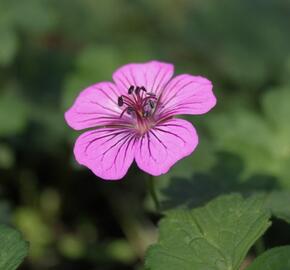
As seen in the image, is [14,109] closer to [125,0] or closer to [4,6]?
[4,6]

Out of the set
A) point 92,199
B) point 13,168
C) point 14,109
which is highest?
point 14,109

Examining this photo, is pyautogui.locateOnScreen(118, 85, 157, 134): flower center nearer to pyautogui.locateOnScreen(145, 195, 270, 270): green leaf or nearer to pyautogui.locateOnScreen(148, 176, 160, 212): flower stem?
pyautogui.locateOnScreen(148, 176, 160, 212): flower stem

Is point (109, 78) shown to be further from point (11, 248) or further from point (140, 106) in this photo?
point (11, 248)

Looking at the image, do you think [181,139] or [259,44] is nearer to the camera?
[181,139]

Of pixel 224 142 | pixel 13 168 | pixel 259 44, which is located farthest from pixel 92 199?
pixel 259 44

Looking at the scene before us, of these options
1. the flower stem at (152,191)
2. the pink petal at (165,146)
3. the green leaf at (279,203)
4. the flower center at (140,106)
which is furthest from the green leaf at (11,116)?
the green leaf at (279,203)

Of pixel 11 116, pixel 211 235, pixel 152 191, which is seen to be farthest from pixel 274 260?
pixel 11 116
